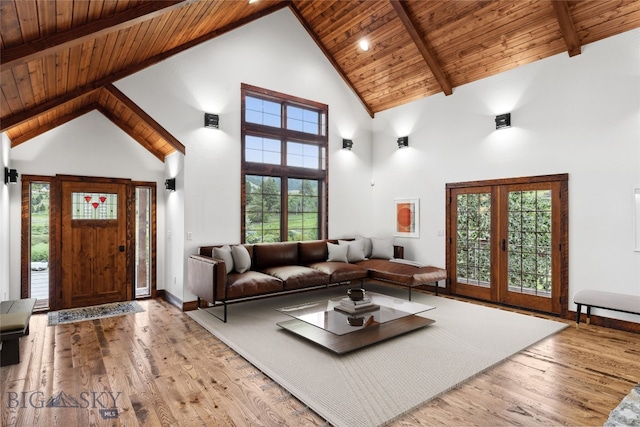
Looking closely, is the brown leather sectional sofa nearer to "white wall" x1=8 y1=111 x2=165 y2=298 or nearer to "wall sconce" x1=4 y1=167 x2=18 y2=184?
"white wall" x1=8 y1=111 x2=165 y2=298

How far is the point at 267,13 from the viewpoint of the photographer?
604 cm

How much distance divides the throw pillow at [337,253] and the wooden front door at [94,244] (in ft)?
11.1

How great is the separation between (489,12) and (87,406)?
6238 mm

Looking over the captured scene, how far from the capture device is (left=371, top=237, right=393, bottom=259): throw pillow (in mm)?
6633

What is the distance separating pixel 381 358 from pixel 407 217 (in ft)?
12.9

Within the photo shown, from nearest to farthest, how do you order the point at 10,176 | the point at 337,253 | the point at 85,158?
1. the point at 10,176
2. the point at 85,158
3. the point at 337,253

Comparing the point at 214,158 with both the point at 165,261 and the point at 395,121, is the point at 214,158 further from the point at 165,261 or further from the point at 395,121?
the point at 395,121

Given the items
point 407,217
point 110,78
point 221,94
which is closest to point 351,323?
point 407,217

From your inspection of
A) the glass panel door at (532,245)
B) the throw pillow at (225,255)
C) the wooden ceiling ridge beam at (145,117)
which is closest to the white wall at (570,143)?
the glass panel door at (532,245)

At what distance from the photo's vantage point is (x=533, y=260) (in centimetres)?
516

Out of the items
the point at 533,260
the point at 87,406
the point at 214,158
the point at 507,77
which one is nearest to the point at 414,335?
the point at 533,260

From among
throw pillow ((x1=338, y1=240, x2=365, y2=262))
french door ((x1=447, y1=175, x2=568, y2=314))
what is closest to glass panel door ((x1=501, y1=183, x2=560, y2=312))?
french door ((x1=447, y1=175, x2=568, y2=314))

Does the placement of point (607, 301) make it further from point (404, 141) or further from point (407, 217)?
point (404, 141)

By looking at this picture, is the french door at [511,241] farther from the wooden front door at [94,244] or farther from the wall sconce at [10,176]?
the wall sconce at [10,176]
